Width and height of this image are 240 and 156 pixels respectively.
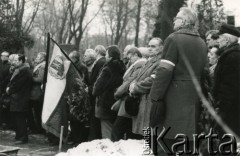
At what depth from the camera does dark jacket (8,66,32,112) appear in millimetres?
10133

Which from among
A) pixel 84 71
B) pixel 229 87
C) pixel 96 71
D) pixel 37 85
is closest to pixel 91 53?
pixel 84 71

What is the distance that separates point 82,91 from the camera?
29.5 feet

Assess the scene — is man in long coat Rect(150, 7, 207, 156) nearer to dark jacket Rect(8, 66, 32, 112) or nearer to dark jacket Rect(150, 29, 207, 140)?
dark jacket Rect(150, 29, 207, 140)

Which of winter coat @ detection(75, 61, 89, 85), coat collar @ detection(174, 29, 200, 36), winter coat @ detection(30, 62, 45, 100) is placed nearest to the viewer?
coat collar @ detection(174, 29, 200, 36)

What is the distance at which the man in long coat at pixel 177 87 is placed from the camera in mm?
5082

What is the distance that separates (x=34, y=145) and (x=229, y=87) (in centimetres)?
597

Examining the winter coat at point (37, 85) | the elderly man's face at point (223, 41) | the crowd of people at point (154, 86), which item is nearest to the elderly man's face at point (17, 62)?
the crowd of people at point (154, 86)

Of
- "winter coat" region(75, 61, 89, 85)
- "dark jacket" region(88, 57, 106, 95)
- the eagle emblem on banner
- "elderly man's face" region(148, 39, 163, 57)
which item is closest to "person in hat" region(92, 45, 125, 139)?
"dark jacket" region(88, 57, 106, 95)

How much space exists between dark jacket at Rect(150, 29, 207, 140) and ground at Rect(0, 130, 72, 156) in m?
4.37

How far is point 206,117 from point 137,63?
8.19 ft

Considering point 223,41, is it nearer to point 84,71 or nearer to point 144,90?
point 144,90

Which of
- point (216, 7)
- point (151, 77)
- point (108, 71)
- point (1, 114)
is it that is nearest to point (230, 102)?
point (151, 77)

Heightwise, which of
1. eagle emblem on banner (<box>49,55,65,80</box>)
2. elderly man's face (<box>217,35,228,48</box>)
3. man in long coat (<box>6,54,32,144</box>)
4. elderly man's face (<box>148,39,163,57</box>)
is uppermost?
elderly man's face (<box>217,35,228,48</box>)

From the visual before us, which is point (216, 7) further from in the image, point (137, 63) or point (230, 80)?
point (230, 80)
